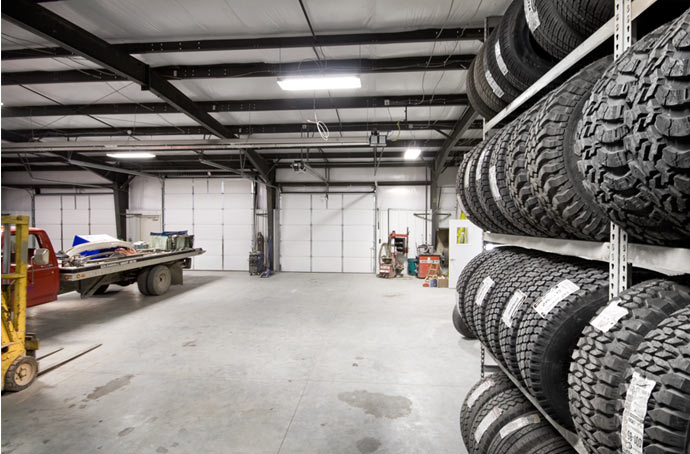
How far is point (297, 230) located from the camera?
40.9 ft

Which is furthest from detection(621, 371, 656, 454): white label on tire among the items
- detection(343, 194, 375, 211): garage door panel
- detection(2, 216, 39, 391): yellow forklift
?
detection(343, 194, 375, 211): garage door panel

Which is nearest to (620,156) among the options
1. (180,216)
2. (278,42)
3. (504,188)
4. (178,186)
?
(504,188)

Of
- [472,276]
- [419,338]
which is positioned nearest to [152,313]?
[419,338]

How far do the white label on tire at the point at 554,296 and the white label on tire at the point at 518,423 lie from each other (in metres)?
0.66

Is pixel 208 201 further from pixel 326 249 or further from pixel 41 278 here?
pixel 41 278

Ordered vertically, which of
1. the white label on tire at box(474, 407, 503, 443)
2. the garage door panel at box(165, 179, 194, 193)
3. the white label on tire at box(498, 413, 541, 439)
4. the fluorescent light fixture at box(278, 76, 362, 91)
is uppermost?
the fluorescent light fixture at box(278, 76, 362, 91)

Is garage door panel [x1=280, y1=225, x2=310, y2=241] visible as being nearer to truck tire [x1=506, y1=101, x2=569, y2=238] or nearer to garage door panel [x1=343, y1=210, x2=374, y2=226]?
garage door panel [x1=343, y1=210, x2=374, y2=226]

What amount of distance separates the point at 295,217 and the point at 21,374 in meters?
9.42

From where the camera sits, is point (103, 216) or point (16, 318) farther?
point (103, 216)

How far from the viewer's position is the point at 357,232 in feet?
40.3

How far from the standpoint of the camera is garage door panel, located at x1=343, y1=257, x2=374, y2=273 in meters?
12.2

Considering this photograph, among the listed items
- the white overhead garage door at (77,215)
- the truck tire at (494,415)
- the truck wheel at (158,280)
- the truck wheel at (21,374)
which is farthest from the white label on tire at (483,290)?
the white overhead garage door at (77,215)

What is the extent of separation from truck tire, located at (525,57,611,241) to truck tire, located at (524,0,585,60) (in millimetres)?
297

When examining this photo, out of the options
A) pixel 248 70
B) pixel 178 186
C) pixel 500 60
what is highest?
pixel 248 70
